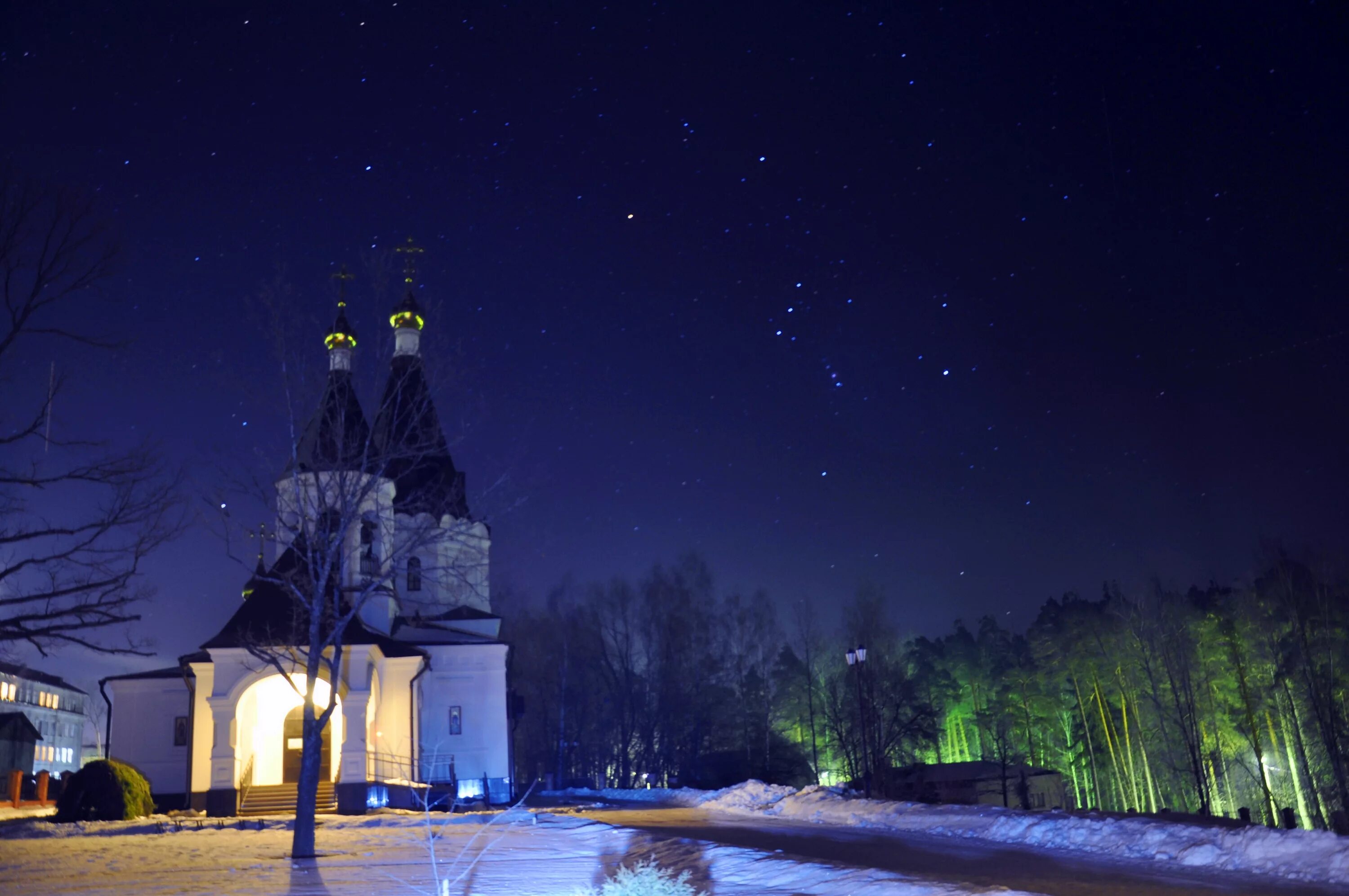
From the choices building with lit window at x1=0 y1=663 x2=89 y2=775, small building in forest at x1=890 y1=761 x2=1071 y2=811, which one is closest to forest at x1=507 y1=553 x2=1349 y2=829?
small building in forest at x1=890 y1=761 x2=1071 y2=811

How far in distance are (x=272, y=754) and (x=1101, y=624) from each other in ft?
124

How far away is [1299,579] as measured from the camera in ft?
116

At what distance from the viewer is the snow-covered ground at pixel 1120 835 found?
1011cm

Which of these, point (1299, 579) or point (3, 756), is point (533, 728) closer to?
point (3, 756)

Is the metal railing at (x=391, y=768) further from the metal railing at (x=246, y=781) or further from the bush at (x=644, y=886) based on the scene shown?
the bush at (x=644, y=886)

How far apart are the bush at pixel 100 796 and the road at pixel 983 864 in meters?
11.8

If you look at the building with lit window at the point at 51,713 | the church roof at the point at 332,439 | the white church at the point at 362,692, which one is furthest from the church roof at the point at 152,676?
the building with lit window at the point at 51,713

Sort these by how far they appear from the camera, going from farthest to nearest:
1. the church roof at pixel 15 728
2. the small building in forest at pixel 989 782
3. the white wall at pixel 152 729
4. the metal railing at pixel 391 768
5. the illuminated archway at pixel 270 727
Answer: the church roof at pixel 15 728 < the small building in forest at pixel 989 782 < the white wall at pixel 152 729 < the illuminated archway at pixel 270 727 < the metal railing at pixel 391 768

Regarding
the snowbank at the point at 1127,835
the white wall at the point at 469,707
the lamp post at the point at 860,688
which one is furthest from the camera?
the white wall at the point at 469,707

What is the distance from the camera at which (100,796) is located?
2158cm

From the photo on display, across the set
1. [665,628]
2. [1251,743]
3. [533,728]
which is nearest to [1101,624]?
[1251,743]

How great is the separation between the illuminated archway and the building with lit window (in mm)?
42443

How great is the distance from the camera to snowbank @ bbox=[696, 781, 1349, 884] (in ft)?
33.1

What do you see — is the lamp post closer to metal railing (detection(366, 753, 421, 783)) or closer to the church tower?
the church tower
